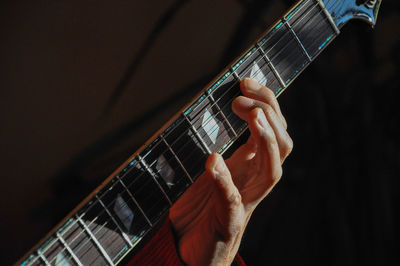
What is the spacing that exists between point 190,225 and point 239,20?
2.10ft

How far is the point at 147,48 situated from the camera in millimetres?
894

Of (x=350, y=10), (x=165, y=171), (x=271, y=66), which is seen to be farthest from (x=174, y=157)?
(x=350, y=10)

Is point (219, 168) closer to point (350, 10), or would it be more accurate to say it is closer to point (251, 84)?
point (251, 84)

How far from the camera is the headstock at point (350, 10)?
0.69m

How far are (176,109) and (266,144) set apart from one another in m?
0.42

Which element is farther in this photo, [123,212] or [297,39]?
[297,39]

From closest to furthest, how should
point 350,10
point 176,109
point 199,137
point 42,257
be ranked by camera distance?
point 42,257 < point 199,137 < point 350,10 < point 176,109

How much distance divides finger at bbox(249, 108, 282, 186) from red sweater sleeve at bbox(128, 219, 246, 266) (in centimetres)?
22

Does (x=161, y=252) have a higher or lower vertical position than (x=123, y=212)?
lower

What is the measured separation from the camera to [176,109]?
0.94 meters

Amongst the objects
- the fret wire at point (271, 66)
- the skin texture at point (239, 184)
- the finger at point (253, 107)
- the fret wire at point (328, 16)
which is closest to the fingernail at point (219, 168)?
the skin texture at point (239, 184)

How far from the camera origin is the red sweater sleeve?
618 mm

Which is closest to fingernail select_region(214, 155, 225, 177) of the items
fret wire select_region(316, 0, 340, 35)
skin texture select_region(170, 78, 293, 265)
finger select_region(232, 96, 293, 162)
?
skin texture select_region(170, 78, 293, 265)

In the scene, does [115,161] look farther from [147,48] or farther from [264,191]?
[264,191]
